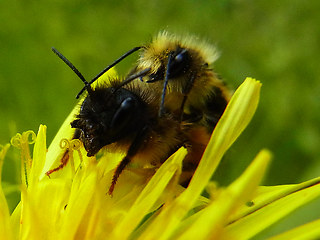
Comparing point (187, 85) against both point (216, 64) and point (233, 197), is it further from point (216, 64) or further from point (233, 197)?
point (216, 64)

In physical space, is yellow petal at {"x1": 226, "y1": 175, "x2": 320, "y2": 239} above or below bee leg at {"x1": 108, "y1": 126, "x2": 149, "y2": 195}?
below

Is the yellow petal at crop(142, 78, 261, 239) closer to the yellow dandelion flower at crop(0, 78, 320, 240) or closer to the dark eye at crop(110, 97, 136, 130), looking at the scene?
the yellow dandelion flower at crop(0, 78, 320, 240)

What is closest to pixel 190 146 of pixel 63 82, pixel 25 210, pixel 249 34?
pixel 25 210

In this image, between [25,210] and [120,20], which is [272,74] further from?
[25,210]

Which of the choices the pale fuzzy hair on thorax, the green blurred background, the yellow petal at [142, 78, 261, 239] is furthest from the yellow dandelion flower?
the green blurred background


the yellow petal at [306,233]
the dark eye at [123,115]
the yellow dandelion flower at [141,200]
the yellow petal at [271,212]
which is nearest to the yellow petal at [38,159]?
the yellow dandelion flower at [141,200]

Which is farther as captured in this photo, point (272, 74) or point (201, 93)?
point (272, 74)

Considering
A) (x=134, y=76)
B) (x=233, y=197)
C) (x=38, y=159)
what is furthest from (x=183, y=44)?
(x=233, y=197)
